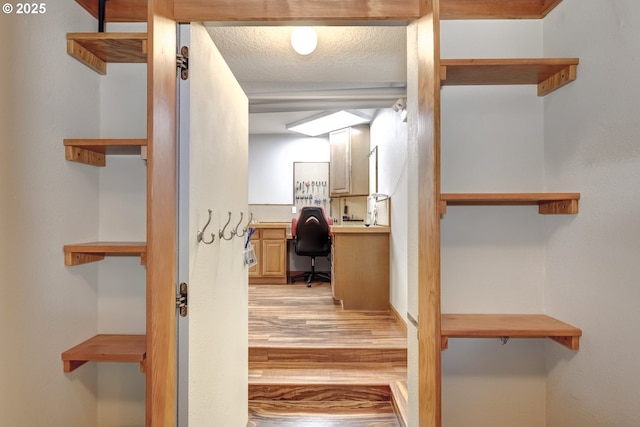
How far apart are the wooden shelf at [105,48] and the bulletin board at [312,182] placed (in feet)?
13.9

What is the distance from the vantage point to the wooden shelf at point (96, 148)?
1080 millimetres

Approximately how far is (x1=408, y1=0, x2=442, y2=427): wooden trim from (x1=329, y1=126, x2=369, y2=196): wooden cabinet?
3.47m

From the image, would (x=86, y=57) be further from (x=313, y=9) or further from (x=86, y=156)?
(x=313, y=9)

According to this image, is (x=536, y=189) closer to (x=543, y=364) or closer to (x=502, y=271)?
(x=502, y=271)

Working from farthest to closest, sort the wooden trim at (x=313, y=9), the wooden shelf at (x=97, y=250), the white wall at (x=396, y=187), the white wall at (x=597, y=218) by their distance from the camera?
the white wall at (x=396, y=187), the wooden trim at (x=313, y=9), the wooden shelf at (x=97, y=250), the white wall at (x=597, y=218)

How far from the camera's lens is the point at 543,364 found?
51.3 inches

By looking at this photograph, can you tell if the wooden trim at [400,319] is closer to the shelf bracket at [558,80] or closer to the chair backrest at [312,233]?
the chair backrest at [312,233]

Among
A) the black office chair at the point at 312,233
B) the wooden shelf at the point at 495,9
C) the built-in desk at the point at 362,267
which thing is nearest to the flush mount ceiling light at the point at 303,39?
the wooden shelf at the point at 495,9

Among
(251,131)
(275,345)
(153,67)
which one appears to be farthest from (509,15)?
(251,131)

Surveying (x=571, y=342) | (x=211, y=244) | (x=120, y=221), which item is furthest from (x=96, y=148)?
(x=571, y=342)

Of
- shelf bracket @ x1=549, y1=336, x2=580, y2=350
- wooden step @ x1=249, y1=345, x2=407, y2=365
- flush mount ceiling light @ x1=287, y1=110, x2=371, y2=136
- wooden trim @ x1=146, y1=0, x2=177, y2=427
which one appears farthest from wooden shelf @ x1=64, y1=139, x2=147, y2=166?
flush mount ceiling light @ x1=287, y1=110, x2=371, y2=136

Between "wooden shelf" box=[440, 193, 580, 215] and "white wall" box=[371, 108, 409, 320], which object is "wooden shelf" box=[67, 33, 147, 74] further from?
"white wall" box=[371, 108, 409, 320]

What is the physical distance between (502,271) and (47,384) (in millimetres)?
1710

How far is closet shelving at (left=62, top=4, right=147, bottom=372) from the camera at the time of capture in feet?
3.54
